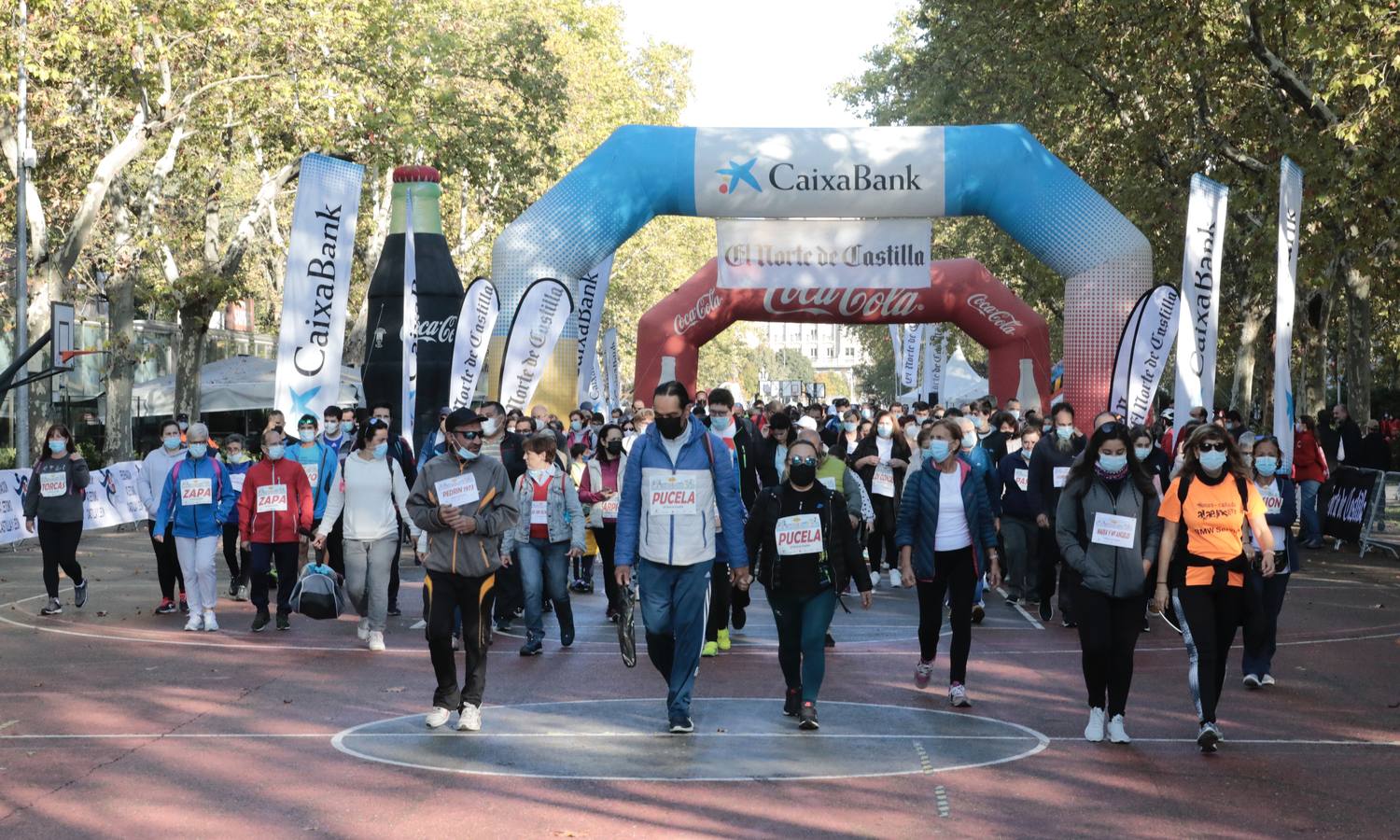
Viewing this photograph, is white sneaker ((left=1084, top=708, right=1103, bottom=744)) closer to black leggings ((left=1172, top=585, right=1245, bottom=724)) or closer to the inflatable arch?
black leggings ((left=1172, top=585, right=1245, bottom=724))

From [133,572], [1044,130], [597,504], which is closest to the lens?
[597,504]

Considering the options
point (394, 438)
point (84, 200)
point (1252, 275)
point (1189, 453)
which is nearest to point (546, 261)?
point (84, 200)

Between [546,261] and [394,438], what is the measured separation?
9.28 metres

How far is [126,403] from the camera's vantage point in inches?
1173

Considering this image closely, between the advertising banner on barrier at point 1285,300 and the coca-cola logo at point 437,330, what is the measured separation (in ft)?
54.2

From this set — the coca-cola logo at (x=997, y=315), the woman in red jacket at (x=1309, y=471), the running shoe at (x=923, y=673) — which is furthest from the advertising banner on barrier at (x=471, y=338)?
the coca-cola logo at (x=997, y=315)

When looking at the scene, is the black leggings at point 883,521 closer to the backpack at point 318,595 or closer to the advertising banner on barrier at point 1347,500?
the backpack at point 318,595

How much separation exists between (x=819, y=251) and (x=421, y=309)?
8089mm

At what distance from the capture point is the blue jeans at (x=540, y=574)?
1284 centimetres

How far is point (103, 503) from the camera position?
2494 cm

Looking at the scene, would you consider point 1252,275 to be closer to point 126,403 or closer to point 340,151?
point 340,151

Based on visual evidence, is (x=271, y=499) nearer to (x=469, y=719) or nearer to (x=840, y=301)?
(x=469, y=719)

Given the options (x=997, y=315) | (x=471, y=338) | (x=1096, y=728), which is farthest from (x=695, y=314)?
(x=1096, y=728)

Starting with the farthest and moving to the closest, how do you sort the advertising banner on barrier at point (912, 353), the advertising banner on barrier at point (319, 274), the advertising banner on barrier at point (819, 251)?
the advertising banner on barrier at point (912, 353)
the advertising banner on barrier at point (819, 251)
the advertising banner on barrier at point (319, 274)
